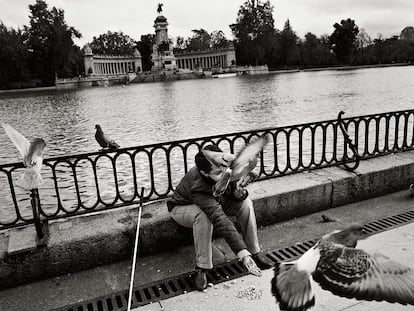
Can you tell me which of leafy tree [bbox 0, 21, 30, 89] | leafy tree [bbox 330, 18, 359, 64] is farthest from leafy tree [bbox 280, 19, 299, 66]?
leafy tree [bbox 0, 21, 30, 89]

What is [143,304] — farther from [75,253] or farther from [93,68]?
[93,68]

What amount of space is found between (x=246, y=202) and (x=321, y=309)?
1.16 meters

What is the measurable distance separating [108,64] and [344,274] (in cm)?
9540

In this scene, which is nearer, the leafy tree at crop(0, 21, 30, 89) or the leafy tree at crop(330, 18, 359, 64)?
the leafy tree at crop(0, 21, 30, 89)

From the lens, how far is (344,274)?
2049mm

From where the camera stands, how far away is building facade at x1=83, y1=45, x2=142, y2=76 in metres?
83.3

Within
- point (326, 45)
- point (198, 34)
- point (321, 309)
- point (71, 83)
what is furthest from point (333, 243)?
point (198, 34)

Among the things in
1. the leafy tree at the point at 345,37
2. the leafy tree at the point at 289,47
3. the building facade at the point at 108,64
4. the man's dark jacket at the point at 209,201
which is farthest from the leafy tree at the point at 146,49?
the man's dark jacket at the point at 209,201

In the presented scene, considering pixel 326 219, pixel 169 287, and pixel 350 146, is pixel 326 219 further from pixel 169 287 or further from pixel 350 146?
pixel 169 287

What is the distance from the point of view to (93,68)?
8488 centimetres

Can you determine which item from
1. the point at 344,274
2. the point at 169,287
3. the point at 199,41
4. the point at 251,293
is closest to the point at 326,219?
the point at 251,293

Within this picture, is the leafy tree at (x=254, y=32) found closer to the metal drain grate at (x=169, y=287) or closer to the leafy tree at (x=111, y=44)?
the leafy tree at (x=111, y=44)

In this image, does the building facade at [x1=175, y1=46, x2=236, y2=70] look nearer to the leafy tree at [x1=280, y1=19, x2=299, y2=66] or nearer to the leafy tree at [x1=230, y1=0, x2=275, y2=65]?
the leafy tree at [x1=230, y1=0, x2=275, y2=65]

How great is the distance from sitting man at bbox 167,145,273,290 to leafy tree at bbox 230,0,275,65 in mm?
93318
